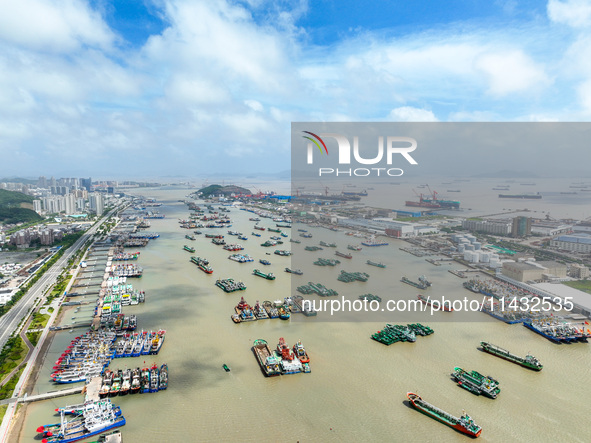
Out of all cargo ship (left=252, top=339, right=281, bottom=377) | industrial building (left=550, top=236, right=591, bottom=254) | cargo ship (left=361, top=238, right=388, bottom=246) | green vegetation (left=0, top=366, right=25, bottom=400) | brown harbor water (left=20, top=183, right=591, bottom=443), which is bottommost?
brown harbor water (left=20, top=183, right=591, bottom=443)

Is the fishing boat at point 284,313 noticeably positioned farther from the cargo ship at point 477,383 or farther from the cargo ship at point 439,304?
the cargo ship at point 477,383

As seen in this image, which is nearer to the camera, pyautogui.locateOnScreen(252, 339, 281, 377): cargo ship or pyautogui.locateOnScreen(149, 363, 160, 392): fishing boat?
pyautogui.locateOnScreen(149, 363, 160, 392): fishing boat

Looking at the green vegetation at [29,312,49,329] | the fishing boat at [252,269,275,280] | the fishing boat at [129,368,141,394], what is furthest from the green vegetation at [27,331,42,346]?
the fishing boat at [252,269,275,280]

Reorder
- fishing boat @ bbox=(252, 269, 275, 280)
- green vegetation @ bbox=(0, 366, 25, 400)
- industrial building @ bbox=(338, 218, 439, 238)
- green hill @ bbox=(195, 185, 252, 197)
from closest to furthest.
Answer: green vegetation @ bbox=(0, 366, 25, 400)
fishing boat @ bbox=(252, 269, 275, 280)
industrial building @ bbox=(338, 218, 439, 238)
green hill @ bbox=(195, 185, 252, 197)

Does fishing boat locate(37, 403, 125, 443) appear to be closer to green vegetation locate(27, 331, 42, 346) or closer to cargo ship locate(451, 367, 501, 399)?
green vegetation locate(27, 331, 42, 346)

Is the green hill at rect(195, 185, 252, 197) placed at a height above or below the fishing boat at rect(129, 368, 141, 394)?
above

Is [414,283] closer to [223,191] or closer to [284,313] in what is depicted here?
[284,313]

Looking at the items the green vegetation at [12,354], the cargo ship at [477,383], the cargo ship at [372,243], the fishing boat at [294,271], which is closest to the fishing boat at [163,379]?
the green vegetation at [12,354]

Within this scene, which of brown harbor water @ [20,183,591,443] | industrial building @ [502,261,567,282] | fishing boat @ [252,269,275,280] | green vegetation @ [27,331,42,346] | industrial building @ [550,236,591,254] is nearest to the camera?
brown harbor water @ [20,183,591,443]
